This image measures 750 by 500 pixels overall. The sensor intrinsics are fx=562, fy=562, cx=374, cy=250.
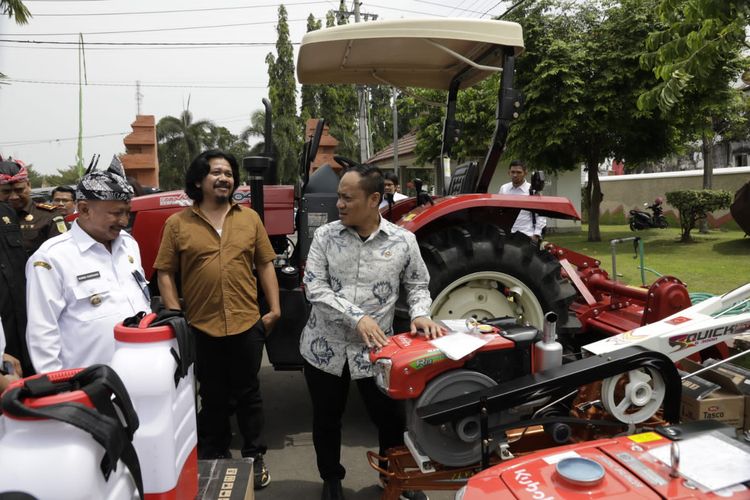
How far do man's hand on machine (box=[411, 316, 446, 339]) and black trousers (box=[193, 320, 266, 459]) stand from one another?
0.94 metres

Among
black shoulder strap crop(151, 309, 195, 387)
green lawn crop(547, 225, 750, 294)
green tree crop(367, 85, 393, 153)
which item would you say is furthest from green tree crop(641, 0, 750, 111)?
green tree crop(367, 85, 393, 153)

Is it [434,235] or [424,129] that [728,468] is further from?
[424,129]

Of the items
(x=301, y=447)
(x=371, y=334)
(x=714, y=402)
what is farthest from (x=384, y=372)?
(x=714, y=402)

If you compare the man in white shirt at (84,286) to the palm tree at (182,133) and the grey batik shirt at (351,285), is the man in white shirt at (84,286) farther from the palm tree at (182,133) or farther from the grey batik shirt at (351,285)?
the palm tree at (182,133)

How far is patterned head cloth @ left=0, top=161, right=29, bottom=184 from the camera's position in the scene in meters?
3.70

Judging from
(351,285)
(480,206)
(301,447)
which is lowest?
(301,447)

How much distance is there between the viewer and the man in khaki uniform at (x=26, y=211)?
12.3 ft

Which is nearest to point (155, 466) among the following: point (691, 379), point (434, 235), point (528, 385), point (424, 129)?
point (528, 385)

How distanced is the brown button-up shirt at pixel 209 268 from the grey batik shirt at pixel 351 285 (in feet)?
1.64

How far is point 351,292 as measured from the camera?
241cm

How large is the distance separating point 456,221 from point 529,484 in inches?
88.6

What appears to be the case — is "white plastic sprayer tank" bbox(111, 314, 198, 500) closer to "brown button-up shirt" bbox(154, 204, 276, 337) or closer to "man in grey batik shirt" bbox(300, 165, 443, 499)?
"man in grey batik shirt" bbox(300, 165, 443, 499)

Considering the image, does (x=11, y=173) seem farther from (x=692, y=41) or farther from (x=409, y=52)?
(x=692, y=41)

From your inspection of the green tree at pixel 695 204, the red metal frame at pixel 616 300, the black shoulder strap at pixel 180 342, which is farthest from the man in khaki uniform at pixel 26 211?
the green tree at pixel 695 204
